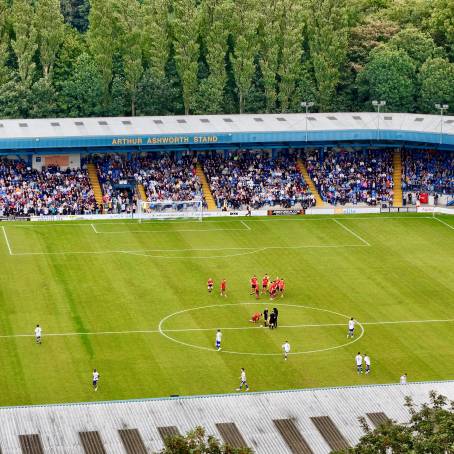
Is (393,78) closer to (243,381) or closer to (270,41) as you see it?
(270,41)

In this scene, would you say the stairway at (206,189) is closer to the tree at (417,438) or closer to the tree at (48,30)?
the tree at (48,30)

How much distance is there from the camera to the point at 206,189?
422 feet

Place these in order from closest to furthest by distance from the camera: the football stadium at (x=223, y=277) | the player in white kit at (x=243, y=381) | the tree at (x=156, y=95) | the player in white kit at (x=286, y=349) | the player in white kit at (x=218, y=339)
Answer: the football stadium at (x=223, y=277) → the player in white kit at (x=243, y=381) → the player in white kit at (x=286, y=349) → the player in white kit at (x=218, y=339) → the tree at (x=156, y=95)

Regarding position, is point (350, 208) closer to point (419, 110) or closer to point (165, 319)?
point (419, 110)

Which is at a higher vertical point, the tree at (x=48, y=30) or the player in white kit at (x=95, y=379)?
the tree at (x=48, y=30)

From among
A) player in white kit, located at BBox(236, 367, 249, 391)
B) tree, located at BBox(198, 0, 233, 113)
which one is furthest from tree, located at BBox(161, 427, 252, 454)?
tree, located at BBox(198, 0, 233, 113)

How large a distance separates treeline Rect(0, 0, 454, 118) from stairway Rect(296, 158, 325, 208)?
15.8 m

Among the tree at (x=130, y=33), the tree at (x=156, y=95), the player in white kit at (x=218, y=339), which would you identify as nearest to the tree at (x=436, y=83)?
the tree at (x=156, y=95)

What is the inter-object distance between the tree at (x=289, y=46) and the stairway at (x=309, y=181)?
15836 millimetres

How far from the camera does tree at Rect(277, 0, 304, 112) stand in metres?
145

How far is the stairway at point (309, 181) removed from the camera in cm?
12838

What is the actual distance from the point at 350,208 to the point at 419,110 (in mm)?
28204

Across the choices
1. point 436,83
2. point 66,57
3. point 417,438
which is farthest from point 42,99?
point 417,438

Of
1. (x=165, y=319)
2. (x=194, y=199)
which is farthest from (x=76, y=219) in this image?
(x=165, y=319)
